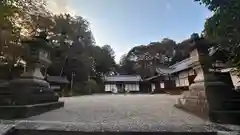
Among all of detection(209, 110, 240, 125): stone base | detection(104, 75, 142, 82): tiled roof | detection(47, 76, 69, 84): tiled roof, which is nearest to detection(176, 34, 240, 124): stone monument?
detection(209, 110, 240, 125): stone base

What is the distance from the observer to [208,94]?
3961 mm

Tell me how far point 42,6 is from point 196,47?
31.8ft

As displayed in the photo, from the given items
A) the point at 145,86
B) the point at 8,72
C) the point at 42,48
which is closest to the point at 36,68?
the point at 42,48

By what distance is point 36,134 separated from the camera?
10.1 ft

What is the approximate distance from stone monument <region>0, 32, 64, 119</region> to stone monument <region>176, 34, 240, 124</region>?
381cm

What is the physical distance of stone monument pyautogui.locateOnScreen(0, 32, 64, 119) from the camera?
4.09m

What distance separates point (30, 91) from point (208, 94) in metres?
4.06

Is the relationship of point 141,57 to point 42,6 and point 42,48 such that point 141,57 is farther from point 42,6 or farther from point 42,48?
point 42,48

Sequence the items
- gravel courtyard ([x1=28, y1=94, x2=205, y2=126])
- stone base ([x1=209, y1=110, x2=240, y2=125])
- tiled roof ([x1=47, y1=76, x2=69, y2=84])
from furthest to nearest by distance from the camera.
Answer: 1. tiled roof ([x1=47, y1=76, x2=69, y2=84])
2. gravel courtyard ([x1=28, y1=94, x2=205, y2=126])
3. stone base ([x1=209, y1=110, x2=240, y2=125])

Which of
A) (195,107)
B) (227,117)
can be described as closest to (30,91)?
(195,107)

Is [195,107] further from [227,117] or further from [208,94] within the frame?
[227,117]

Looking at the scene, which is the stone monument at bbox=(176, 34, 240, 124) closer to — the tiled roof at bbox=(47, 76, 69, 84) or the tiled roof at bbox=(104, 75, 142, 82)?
the tiled roof at bbox=(47, 76, 69, 84)

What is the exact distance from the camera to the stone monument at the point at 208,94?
3.62 meters

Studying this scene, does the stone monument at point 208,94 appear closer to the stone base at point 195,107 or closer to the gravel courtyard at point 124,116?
the stone base at point 195,107
